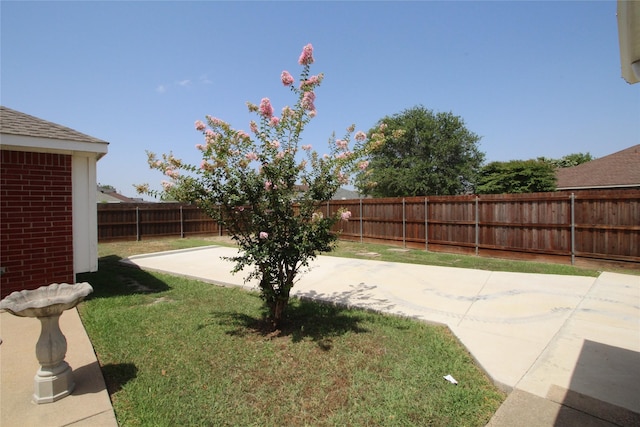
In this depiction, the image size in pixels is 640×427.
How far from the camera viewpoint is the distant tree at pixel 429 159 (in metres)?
28.0

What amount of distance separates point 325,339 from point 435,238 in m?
8.90

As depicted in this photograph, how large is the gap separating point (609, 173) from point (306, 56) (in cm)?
1990

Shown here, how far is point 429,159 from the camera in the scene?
2920 cm

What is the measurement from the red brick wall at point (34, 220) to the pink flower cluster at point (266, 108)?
3.94 metres

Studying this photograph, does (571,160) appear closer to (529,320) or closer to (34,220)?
(529,320)

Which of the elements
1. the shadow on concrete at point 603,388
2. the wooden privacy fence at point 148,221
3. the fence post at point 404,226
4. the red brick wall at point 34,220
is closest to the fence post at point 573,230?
the fence post at point 404,226

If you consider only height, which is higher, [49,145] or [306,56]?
[306,56]

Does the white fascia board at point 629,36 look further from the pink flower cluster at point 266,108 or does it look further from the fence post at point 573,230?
the fence post at point 573,230

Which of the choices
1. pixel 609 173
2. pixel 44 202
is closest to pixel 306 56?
pixel 44 202

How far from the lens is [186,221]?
17.0m

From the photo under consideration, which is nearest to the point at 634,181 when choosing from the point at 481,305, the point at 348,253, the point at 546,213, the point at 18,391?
the point at 546,213

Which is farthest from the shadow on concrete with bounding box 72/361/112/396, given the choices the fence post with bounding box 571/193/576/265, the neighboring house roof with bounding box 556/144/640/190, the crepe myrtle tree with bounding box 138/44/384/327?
the neighboring house roof with bounding box 556/144/640/190

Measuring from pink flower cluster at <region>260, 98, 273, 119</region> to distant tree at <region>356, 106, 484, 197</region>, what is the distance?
83.0ft

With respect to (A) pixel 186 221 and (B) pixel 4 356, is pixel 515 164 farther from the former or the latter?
(B) pixel 4 356
